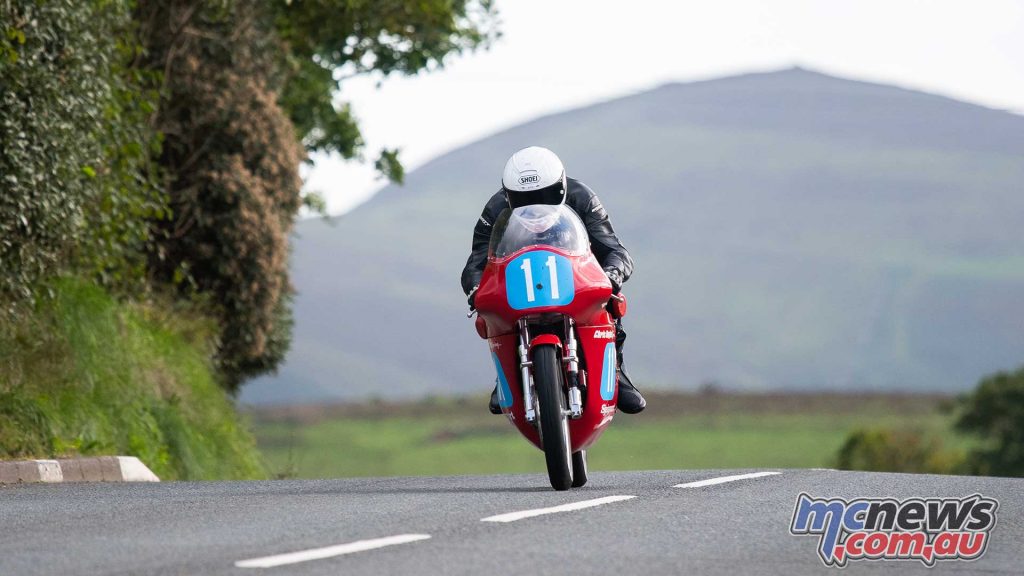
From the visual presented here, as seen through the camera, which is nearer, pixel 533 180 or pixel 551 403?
pixel 551 403

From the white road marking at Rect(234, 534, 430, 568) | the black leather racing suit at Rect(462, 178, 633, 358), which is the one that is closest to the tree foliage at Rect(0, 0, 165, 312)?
the black leather racing suit at Rect(462, 178, 633, 358)

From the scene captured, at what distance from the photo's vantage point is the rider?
1070 cm

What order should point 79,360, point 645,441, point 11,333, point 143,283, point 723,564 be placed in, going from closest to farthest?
point 723,564 < point 11,333 < point 79,360 < point 143,283 < point 645,441

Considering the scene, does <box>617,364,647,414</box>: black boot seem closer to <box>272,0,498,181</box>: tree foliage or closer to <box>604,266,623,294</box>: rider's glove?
<box>604,266,623,294</box>: rider's glove

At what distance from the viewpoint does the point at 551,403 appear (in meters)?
9.81

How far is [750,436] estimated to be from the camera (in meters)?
126

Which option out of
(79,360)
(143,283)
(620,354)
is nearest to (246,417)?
(143,283)

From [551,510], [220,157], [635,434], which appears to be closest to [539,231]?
[551,510]

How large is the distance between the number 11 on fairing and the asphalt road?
125 cm

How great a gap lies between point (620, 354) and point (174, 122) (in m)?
11.9

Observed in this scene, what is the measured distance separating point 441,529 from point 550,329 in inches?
102

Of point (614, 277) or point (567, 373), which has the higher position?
point (614, 277)

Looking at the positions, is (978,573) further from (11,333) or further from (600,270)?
(11,333)

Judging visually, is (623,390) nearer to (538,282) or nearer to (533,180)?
(538,282)
